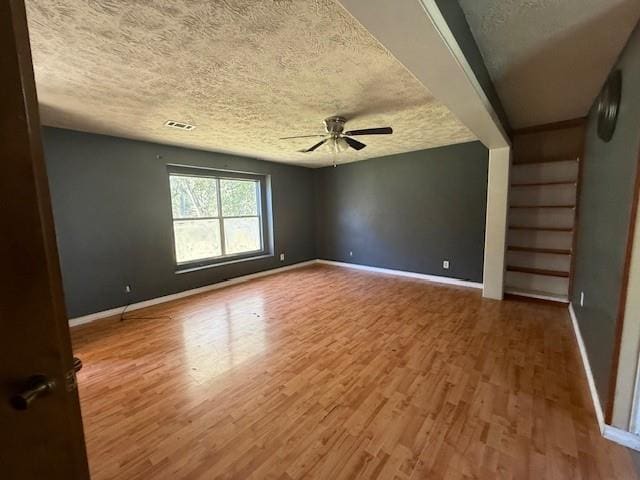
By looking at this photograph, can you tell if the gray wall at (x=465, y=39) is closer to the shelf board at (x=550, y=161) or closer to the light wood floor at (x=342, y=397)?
the shelf board at (x=550, y=161)

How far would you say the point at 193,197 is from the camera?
14.5 feet

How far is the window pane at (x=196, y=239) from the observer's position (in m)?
4.25

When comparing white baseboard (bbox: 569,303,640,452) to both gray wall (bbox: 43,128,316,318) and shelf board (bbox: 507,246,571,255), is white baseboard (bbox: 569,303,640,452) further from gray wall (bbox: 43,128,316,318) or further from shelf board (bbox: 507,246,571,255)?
gray wall (bbox: 43,128,316,318)

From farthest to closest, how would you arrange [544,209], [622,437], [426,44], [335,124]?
[544,209] → [335,124] → [622,437] → [426,44]

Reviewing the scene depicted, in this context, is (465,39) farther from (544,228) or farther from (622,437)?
(544,228)

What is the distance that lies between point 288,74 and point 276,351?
231cm

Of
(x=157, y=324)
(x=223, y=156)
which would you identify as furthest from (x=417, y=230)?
(x=157, y=324)

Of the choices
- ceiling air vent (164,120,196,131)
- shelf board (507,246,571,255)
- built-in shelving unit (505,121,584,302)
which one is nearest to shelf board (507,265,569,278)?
built-in shelving unit (505,121,584,302)

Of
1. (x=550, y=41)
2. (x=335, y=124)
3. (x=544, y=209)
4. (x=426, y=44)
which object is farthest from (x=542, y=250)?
(x=426, y=44)

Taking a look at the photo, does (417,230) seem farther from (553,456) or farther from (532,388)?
(553,456)

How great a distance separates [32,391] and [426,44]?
1738mm

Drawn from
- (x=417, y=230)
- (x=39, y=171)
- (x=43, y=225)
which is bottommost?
(x=417, y=230)

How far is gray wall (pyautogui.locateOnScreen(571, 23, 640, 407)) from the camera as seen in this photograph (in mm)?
1520

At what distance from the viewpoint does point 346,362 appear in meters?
2.30
